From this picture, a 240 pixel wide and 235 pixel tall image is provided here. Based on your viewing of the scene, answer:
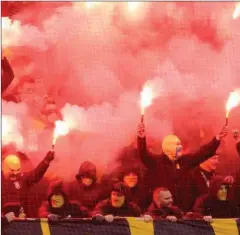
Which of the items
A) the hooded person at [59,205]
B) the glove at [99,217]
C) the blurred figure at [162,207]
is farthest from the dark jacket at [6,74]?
the blurred figure at [162,207]

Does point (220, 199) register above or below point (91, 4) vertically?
below

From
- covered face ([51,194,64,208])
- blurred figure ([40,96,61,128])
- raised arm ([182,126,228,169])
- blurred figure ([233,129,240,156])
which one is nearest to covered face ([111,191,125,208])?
covered face ([51,194,64,208])

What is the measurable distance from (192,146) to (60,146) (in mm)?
656

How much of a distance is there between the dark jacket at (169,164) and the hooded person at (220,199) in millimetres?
131

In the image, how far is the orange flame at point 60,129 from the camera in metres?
2.57

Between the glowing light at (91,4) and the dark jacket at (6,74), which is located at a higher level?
the glowing light at (91,4)

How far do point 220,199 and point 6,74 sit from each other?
1233mm

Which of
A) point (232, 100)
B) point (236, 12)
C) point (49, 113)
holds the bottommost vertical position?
point (232, 100)

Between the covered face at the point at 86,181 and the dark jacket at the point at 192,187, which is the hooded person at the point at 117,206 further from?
the dark jacket at the point at 192,187

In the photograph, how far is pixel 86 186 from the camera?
257cm

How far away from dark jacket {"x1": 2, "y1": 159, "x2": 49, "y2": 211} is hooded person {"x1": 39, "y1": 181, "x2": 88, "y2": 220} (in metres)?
0.09

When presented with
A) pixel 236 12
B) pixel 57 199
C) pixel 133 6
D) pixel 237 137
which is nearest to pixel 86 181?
pixel 57 199

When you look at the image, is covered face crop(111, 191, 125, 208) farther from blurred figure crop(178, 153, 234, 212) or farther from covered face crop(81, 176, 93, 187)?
blurred figure crop(178, 153, 234, 212)

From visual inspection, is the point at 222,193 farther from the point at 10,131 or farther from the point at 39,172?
the point at 10,131
